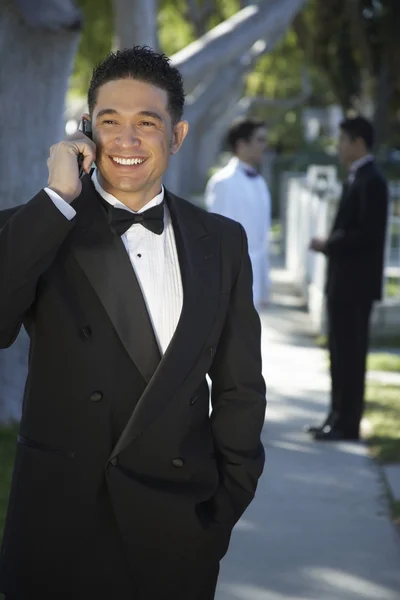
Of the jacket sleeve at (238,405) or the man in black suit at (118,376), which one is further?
the jacket sleeve at (238,405)

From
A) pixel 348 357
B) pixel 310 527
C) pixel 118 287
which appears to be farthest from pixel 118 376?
pixel 348 357

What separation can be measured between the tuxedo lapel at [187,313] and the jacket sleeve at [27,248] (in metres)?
0.40

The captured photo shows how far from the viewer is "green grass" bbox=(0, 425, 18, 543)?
23.1 feet

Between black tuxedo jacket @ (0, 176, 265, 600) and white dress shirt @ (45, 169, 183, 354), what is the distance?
5 cm

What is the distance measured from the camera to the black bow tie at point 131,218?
351 cm

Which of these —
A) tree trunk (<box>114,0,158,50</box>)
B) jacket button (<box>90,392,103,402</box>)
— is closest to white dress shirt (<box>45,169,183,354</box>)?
jacket button (<box>90,392,103,402</box>)

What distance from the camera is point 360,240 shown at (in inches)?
331

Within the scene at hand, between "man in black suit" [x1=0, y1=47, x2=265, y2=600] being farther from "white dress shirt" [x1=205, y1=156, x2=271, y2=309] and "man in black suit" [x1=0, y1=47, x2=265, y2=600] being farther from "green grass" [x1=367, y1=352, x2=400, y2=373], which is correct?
"green grass" [x1=367, y1=352, x2=400, y2=373]

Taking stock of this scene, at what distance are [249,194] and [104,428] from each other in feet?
19.5

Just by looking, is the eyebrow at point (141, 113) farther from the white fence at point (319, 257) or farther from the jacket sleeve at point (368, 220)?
the white fence at point (319, 257)

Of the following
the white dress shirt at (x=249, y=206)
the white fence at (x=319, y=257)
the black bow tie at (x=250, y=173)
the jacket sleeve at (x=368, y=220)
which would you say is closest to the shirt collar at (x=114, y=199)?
the jacket sleeve at (x=368, y=220)

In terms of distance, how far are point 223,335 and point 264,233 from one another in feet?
19.2

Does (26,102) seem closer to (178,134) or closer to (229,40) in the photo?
(178,134)

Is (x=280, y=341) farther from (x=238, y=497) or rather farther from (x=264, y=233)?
(x=238, y=497)
